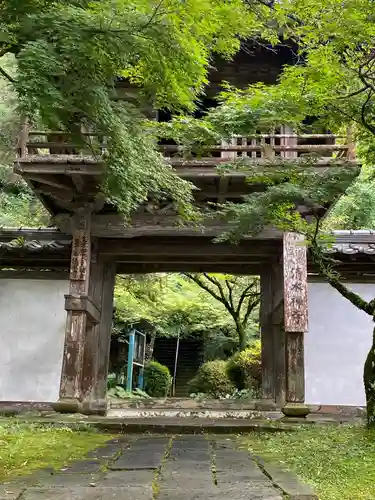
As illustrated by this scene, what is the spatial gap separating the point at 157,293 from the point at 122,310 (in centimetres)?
147

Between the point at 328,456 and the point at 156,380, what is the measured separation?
14.3 metres

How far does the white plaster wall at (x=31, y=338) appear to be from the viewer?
354 inches

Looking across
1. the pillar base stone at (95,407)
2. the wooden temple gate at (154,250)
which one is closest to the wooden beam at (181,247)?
the wooden temple gate at (154,250)

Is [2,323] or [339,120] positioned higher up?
[339,120]

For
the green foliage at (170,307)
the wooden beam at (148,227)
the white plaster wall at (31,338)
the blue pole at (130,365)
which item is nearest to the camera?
the wooden beam at (148,227)

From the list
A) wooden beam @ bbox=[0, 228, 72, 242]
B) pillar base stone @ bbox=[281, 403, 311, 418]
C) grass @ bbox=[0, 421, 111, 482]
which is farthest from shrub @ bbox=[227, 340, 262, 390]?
grass @ bbox=[0, 421, 111, 482]

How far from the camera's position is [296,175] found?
5.76 metres

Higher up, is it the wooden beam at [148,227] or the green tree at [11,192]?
the green tree at [11,192]

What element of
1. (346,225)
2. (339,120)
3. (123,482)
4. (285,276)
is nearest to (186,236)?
(285,276)

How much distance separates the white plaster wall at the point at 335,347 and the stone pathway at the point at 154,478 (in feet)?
14.5

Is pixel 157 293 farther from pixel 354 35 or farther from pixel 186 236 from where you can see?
pixel 354 35

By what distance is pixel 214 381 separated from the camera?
1706cm

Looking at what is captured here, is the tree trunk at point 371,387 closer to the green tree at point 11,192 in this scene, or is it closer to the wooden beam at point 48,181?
the wooden beam at point 48,181

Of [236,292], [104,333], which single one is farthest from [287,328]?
[236,292]
